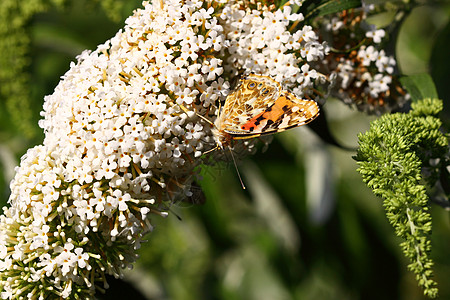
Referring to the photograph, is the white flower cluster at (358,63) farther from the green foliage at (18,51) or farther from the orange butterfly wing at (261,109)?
the green foliage at (18,51)

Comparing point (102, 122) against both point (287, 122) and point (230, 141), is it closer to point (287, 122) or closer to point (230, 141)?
point (230, 141)

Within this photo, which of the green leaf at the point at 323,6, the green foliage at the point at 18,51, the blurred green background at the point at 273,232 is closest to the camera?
the green leaf at the point at 323,6

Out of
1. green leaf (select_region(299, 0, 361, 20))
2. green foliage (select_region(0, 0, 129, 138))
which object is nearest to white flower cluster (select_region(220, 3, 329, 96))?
green leaf (select_region(299, 0, 361, 20))

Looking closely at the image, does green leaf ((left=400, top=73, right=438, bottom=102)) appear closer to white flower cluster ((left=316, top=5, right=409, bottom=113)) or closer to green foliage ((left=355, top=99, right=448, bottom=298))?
white flower cluster ((left=316, top=5, right=409, bottom=113))

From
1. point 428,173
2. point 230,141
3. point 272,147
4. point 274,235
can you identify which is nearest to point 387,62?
point 428,173

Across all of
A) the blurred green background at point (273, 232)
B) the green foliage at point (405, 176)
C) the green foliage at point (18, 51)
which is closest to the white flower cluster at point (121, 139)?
the green foliage at point (405, 176)

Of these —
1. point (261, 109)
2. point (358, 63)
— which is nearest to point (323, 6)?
point (358, 63)
